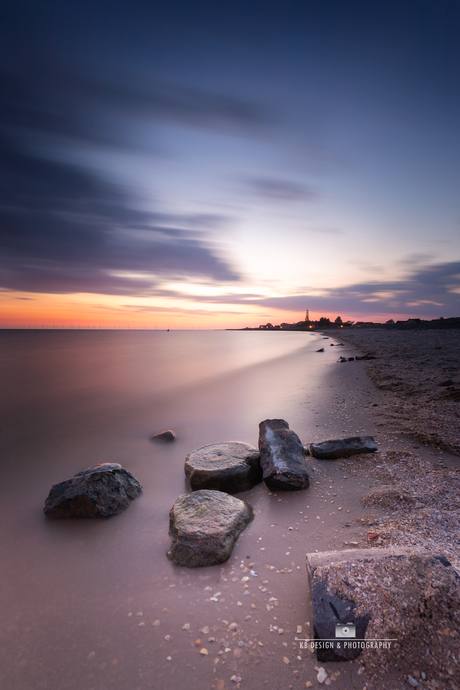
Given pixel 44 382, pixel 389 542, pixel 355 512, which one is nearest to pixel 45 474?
pixel 355 512

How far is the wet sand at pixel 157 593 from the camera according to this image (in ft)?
6.18

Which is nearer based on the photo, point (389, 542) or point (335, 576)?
point (335, 576)

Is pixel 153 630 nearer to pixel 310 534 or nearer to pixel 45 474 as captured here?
pixel 310 534

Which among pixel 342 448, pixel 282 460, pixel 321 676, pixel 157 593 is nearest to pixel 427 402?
pixel 342 448

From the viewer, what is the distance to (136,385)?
1247cm

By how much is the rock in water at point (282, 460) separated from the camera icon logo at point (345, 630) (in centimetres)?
192

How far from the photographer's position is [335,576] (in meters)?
2.00

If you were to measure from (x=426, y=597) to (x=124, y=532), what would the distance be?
278 cm

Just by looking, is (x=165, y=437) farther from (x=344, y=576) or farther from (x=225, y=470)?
(x=344, y=576)

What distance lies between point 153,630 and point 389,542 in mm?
1951

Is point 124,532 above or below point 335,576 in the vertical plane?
below

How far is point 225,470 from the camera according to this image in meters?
3.91

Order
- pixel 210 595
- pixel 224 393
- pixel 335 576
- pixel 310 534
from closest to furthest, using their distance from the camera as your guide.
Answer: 1. pixel 335 576
2. pixel 210 595
3. pixel 310 534
4. pixel 224 393

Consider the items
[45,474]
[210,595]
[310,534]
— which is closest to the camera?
[210,595]
